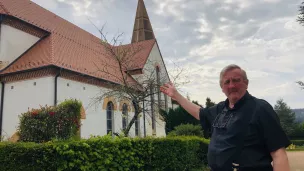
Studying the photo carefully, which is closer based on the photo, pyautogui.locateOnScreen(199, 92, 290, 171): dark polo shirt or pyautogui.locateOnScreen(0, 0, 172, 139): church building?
pyautogui.locateOnScreen(199, 92, 290, 171): dark polo shirt

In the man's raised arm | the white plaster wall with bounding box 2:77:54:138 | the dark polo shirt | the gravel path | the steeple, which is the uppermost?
the steeple

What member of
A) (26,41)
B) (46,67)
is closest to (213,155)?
(46,67)

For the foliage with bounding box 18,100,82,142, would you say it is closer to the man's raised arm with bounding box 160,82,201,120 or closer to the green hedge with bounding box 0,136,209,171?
the green hedge with bounding box 0,136,209,171

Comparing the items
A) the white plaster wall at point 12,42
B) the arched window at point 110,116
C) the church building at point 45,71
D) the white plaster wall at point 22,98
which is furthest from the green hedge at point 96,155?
the white plaster wall at point 12,42

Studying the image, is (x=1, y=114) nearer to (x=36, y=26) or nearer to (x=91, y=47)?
(x=36, y=26)

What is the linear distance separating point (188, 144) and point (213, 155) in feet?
27.9

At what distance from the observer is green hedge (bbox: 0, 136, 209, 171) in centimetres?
631

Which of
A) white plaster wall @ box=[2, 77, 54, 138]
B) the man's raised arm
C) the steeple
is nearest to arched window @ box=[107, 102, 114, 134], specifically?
white plaster wall @ box=[2, 77, 54, 138]

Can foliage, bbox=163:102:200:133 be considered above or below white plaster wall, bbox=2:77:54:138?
below

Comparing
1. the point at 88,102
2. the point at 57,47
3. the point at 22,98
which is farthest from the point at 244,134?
the point at 57,47

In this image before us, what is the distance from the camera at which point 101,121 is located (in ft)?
61.0

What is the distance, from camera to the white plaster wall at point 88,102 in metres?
15.9

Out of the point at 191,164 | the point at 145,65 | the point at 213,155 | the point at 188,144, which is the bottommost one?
the point at 191,164

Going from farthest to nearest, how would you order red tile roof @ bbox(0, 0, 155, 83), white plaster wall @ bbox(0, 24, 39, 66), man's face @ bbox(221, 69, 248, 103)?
white plaster wall @ bbox(0, 24, 39, 66)
red tile roof @ bbox(0, 0, 155, 83)
man's face @ bbox(221, 69, 248, 103)
